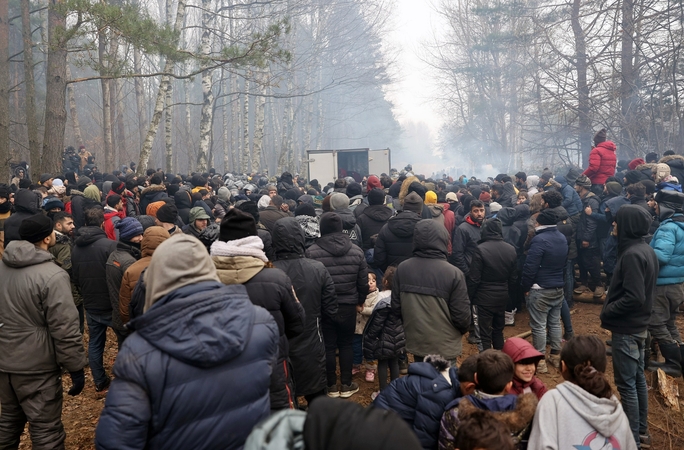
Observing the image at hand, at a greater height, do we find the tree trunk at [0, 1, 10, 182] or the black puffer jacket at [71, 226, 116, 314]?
the tree trunk at [0, 1, 10, 182]

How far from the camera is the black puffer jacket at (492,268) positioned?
5.95m

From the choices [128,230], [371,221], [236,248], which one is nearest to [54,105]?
[128,230]

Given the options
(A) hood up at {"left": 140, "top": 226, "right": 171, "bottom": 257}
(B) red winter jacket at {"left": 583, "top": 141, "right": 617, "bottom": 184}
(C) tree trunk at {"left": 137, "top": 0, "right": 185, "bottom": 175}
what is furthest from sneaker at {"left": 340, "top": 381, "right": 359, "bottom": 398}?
(C) tree trunk at {"left": 137, "top": 0, "right": 185, "bottom": 175}

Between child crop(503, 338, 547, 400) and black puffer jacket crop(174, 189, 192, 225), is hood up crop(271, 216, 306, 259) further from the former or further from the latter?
black puffer jacket crop(174, 189, 192, 225)

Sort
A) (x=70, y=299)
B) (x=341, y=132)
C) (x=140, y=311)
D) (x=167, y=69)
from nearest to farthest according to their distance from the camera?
(x=140, y=311), (x=70, y=299), (x=167, y=69), (x=341, y=132)

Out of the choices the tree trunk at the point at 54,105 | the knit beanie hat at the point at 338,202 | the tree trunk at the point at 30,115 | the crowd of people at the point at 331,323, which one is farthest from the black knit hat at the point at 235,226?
the tree trunk at the point at 30,115

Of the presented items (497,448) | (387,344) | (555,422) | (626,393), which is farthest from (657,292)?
(497,448)

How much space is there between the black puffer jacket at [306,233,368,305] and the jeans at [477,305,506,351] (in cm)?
173

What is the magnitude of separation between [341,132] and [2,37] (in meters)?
51.4

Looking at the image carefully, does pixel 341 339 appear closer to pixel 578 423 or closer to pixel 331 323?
pixel 331 323

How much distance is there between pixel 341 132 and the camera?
61281 mm

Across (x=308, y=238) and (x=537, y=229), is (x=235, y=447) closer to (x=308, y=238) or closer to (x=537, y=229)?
(x=308, y=238)

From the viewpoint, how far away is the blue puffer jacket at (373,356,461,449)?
10.1 ft

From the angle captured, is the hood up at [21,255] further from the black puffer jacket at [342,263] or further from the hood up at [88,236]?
the black puffer jacket at [342,263]
